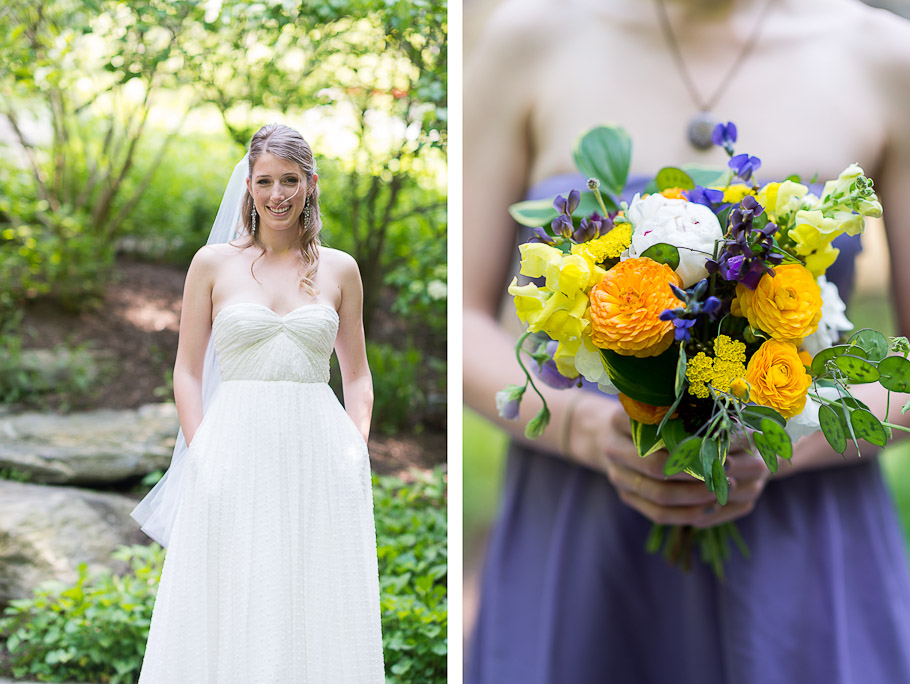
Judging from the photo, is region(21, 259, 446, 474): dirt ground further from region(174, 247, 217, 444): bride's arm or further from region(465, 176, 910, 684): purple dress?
region(174, 247, 217, 444): bride's arm

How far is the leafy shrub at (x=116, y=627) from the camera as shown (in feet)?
6.91

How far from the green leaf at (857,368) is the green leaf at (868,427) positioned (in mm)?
50

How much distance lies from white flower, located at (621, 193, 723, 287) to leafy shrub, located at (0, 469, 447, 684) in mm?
1461

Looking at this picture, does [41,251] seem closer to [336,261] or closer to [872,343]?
[336,261]

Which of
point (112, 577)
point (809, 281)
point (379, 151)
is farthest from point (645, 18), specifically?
point (112, 577)

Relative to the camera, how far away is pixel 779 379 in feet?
3.18

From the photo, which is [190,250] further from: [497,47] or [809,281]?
[809,281]

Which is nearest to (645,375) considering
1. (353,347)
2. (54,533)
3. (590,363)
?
(590,363)

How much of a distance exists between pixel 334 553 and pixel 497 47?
1.24m

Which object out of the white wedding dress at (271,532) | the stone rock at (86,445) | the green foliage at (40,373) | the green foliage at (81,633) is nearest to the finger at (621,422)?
the white wedding dress at (271,532)

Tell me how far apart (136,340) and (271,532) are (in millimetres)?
2291

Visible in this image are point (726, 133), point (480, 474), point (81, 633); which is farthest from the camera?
point (81, 633)

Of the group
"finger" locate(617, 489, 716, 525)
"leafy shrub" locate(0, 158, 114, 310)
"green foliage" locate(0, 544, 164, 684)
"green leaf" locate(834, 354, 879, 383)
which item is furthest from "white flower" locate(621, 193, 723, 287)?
"leafy shrub" locate(0, 158, 114, 310)

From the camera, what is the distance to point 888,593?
4.94 feet
